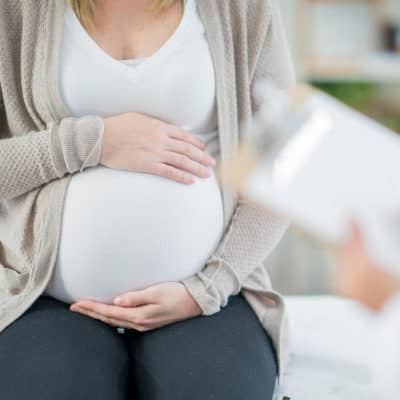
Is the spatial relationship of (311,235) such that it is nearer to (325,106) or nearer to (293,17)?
(325,106)

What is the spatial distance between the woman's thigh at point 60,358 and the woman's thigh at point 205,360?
0.03 metres

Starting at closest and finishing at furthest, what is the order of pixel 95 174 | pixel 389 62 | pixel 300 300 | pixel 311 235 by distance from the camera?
pixel 311 235 → pixel 95 174 → pixel 300 300 → pixel 389 62

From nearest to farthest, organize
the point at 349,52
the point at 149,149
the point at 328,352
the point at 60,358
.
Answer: the point at 60,358 → the point at 149,149 → the point at 328,352 → the point at 349,52

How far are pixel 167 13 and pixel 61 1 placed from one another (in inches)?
5.9

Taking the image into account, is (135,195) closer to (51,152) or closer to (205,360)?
(51,152)

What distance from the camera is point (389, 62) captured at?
2.88 m

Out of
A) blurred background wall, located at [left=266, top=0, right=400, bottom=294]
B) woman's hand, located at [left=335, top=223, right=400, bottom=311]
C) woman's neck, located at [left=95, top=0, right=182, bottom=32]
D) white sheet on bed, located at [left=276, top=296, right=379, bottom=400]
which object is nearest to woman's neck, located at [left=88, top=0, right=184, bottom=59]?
woman's neck, located at [left=95, top=0, right=182, bottom=32]

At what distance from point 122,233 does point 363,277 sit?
0.50 meters

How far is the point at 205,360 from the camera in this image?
41.1 inches

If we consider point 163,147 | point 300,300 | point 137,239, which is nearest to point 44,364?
point 137,239

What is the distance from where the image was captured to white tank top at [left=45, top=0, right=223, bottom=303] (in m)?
1.10

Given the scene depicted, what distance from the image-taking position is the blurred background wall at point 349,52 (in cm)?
284

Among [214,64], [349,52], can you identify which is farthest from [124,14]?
[349,52]

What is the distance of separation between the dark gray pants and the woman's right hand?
202 millimetres
